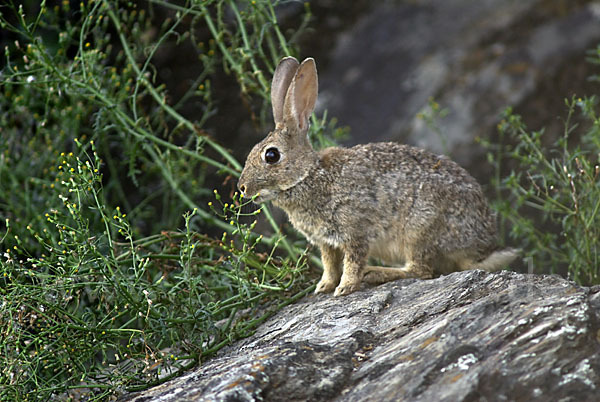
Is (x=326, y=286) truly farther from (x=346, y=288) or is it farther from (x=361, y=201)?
(x=361, y=201)

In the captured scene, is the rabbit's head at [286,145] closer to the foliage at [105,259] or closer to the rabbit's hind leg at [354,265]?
the foliage at [105,259]

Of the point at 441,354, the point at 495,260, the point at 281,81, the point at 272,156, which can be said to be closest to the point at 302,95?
the point at 281,81

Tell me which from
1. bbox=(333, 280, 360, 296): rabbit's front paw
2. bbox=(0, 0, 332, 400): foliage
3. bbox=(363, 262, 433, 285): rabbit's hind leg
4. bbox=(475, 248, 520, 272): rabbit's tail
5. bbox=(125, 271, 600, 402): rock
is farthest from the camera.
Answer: bbox=(475, 248, 520, 272): rabbit's tail

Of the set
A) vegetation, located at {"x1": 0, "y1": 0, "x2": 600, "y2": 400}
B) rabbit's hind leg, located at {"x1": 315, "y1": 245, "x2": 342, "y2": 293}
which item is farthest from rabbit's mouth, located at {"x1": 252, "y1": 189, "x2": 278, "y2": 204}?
rabbit's hind leg, located at {"x1": 315, "y1": 245, "x2": 342, "y2": 293}

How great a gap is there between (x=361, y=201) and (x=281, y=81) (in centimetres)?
101

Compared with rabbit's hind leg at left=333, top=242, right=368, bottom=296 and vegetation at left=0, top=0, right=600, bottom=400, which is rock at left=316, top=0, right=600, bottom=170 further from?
rabbit's hind leg at left=333, top=242, right=368, bottom=296

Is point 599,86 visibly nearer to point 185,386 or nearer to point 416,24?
point 416,24

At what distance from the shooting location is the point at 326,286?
514cm

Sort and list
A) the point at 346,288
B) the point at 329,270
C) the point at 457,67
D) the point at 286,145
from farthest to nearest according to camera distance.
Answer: the point at 457,67, the point at 329,270, the point at 286,145, the point at 346,288

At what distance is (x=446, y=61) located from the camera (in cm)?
895

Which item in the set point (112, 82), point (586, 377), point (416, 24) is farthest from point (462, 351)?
point (416, 24)

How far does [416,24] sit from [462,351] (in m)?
6.75

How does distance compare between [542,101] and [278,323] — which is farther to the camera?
[542,101]

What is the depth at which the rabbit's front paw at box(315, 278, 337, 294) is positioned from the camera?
5137 mm
